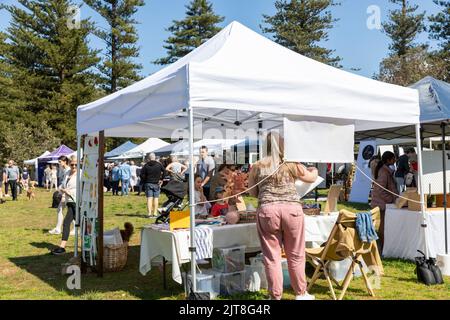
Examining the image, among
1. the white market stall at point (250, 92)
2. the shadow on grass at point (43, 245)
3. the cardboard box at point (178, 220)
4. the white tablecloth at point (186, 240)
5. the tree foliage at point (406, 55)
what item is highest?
the tree foliage at point (406, 55)

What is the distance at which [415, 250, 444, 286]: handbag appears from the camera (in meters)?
5.08

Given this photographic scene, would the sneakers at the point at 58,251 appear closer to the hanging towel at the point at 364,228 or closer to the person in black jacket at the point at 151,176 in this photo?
the person in black jacket at the point at 151,176

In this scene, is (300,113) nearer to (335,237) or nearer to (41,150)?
(335,237)

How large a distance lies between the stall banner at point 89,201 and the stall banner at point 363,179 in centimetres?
1011

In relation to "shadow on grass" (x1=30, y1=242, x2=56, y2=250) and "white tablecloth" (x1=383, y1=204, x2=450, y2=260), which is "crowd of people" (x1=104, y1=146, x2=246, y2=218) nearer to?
"white tablecloth" (x1=383, y1=204, x2=450, y2=260)

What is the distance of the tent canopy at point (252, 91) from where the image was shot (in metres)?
4.10

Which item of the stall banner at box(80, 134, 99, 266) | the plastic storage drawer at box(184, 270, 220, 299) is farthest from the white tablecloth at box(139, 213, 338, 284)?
the stall banner at box(80, 134, 99, 266)

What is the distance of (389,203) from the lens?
22.1 feet

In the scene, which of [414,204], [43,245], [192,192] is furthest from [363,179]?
[192,192]

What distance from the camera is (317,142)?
15.4ft

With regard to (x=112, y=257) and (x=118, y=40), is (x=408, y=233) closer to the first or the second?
(x=112, y=257)

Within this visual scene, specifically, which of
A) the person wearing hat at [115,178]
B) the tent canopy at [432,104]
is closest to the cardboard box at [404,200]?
the tent canopy at [432,104]
